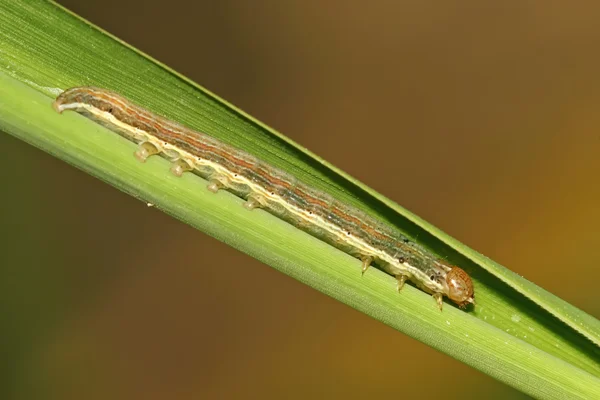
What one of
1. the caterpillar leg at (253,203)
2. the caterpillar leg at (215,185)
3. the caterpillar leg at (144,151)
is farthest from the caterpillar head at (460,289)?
the caterpillar leg at (144,151)

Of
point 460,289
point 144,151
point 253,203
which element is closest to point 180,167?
point 144,151

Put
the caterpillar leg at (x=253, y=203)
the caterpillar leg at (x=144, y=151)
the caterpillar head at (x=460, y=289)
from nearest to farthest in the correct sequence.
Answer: the caterpillar leg at (x=144, y=151) < the caterpillar leg at (x=253, y=203) < the caterpillar head at (x=460, y=289)

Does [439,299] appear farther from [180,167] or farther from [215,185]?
[180,167]

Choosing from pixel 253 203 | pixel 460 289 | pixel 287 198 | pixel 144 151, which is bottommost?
pixel 144 151

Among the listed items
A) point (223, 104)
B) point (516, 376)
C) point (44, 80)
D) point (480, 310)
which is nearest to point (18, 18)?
point (44, 80)

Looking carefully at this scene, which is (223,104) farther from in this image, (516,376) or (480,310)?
(516,376)

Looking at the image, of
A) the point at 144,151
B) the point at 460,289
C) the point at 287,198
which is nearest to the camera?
the point at 144,151

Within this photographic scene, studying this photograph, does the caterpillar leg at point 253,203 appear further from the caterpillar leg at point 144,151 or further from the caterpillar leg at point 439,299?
the caterpillar leg at point 439,299
